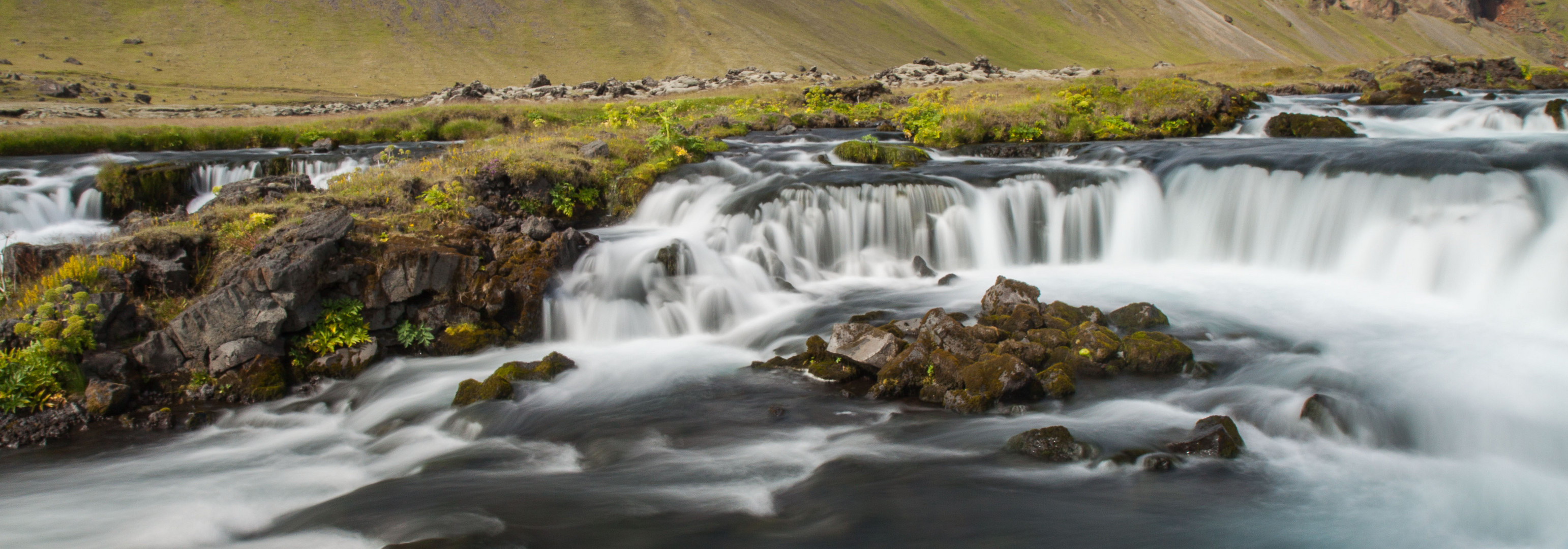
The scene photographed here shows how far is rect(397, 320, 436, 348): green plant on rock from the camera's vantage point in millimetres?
10306

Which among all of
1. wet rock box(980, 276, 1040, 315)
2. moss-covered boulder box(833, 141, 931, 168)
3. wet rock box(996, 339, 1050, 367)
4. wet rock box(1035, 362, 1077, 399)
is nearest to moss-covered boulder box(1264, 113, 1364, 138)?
moss-covered boulder box(833, 141, 931, 168)

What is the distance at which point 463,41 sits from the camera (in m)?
81.6

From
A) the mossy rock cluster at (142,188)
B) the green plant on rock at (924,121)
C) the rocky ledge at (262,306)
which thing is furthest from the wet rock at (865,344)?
the mossy rock cluster at (142,188)

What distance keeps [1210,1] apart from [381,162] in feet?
607

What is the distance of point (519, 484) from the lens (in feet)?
22.9

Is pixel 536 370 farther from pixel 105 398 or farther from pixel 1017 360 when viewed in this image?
pixel 1017 360

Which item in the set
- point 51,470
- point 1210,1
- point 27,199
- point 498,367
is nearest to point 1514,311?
point 498,367

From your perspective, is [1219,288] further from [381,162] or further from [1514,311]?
[381,162]

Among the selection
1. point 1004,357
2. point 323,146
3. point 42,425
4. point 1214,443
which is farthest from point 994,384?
point 323,146

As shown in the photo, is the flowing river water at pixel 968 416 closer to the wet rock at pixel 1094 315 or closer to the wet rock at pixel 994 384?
the wet rock at pixel 994 384

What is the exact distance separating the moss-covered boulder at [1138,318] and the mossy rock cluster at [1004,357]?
0.8 inches

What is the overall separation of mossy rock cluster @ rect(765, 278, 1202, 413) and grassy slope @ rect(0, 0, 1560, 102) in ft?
190

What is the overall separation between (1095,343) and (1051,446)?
2.48 metres

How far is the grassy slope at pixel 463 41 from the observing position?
215ft
